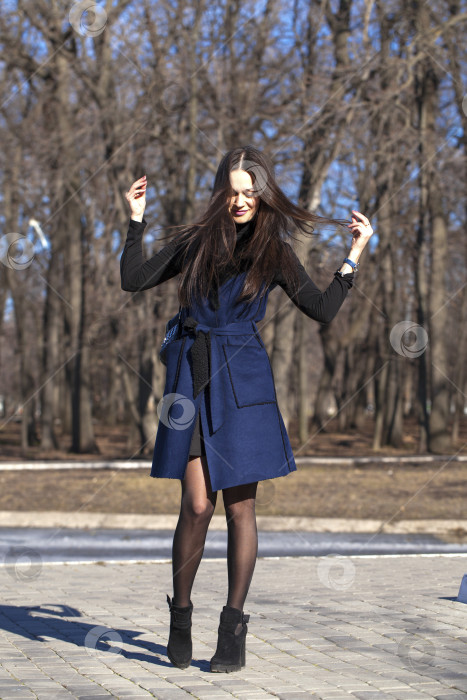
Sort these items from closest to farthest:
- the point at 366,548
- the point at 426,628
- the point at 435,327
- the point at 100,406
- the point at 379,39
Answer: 1. the point at 426,628
2. the point at 366,548
3. the point at 379,39
4. the point at 435,327
5. the point at 100,406

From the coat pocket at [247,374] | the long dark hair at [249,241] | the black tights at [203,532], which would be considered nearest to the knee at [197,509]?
the black tights at [203,532]

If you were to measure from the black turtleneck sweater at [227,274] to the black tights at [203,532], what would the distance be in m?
0.70

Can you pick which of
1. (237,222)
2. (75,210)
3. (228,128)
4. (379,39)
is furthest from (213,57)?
(237,222)

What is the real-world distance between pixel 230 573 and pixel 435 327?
17399 millimetres

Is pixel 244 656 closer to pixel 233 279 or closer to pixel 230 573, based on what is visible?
pixel 230 573

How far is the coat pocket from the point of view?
153 inches

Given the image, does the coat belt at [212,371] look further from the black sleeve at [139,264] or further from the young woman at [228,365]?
the black sleeve at [139,264]

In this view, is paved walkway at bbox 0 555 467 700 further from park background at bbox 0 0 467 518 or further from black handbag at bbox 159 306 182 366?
park background at bbox 0 0 467 518

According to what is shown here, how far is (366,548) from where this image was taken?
9.00 metres

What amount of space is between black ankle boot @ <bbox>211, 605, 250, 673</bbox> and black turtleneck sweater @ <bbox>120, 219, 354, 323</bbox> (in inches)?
45.0

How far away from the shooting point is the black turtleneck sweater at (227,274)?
3.96 m

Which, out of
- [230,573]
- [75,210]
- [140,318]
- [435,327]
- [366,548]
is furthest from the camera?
[75,210]

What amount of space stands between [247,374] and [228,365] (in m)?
0.08

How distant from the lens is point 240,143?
1759 centimetres
